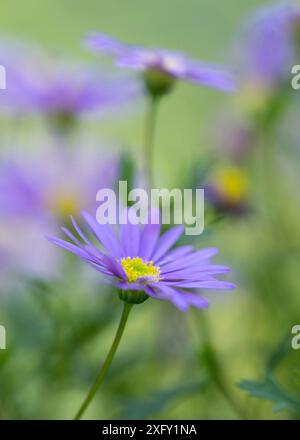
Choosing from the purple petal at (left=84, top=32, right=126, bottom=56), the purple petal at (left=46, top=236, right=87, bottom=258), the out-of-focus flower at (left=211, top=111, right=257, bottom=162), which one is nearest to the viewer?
the purple petal at (left=46, top=236, right=87, bottom=258)

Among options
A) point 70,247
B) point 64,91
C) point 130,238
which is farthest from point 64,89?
point 70,247

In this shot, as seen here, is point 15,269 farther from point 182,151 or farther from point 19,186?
point 182,151

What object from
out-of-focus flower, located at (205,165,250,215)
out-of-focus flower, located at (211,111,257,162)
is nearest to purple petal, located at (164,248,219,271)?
out-of-focus flower, located at (205,165,250,215)

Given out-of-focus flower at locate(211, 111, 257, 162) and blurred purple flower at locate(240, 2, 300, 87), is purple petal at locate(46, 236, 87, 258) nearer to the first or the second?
blurred purple flower at locate(240, 2, 300, 87)

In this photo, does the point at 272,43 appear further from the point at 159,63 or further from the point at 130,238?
the point at 130,238

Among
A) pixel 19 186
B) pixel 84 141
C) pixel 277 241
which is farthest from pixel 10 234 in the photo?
pixel 277 241

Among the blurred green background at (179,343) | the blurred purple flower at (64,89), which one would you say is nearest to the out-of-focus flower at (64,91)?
the blurred purple flower at (64,89)
